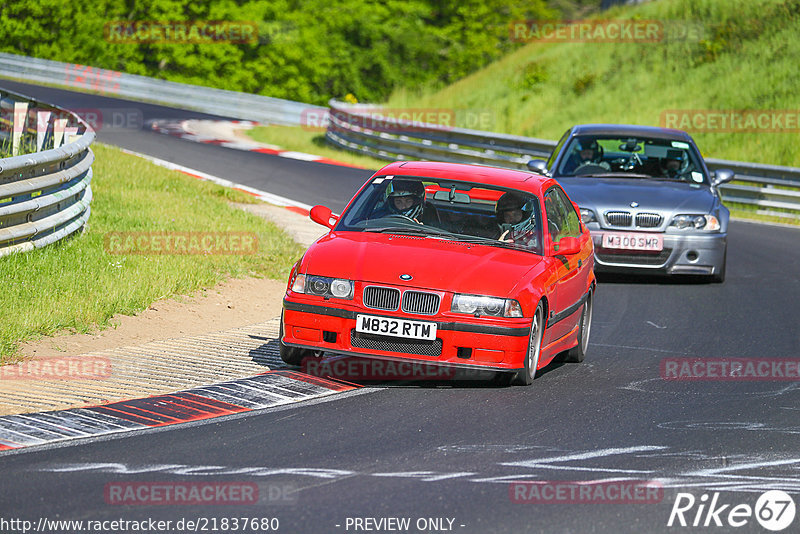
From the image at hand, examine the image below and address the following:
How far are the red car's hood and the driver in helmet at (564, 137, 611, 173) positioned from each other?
6.11m

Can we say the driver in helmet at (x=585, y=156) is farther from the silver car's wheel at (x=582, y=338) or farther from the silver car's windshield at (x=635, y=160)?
the silver car's wheel at (x=582, y=338)

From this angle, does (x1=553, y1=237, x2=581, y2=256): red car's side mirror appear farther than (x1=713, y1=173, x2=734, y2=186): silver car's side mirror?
No

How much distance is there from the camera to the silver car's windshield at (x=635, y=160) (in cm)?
1448

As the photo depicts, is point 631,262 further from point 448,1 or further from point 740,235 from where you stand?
point 448,1

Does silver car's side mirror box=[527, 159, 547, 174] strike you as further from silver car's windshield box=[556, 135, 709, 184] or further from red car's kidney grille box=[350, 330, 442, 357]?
red car's kidney grille box=[350, 330, 442, 357]

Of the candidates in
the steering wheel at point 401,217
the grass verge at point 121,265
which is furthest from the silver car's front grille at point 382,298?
the grass verge at point 121,265

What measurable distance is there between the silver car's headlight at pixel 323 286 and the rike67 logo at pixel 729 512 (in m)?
2.91

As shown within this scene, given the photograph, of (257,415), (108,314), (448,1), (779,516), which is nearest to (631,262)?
(108,314)

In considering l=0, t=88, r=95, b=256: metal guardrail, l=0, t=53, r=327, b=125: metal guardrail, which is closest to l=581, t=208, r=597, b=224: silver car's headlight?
l=0, t=88, r=95, b=256: metal guardrail

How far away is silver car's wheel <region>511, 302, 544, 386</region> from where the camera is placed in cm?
812

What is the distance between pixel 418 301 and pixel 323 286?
2.17 ft

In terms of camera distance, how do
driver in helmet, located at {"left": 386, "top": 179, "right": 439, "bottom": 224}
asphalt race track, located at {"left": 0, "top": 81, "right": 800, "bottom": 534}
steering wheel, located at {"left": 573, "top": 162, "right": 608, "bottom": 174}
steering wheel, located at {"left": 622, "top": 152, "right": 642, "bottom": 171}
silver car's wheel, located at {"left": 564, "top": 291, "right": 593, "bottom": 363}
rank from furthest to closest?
steering wheel, located at {"left": 622, "top": 152, "right": 642, "bottom": 171}
steering wheel, located at {"left": 573, "top": 162, "right": 608, "bottom": 174}
silver car's wheel, located at {"left": 564, "top": 291, "right": 593, "bottom": 363}
driver in helmet, located at {"left": 386, "top": 179, "right": 439, "bottom": 224}
asphalt race track, located at {"left": 0, "top": 81, "right": 800, "bottom": 534}

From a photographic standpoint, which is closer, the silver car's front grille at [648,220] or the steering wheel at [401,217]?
the steering wheel at [401,217]

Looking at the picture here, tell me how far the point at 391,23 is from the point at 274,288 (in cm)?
6675
